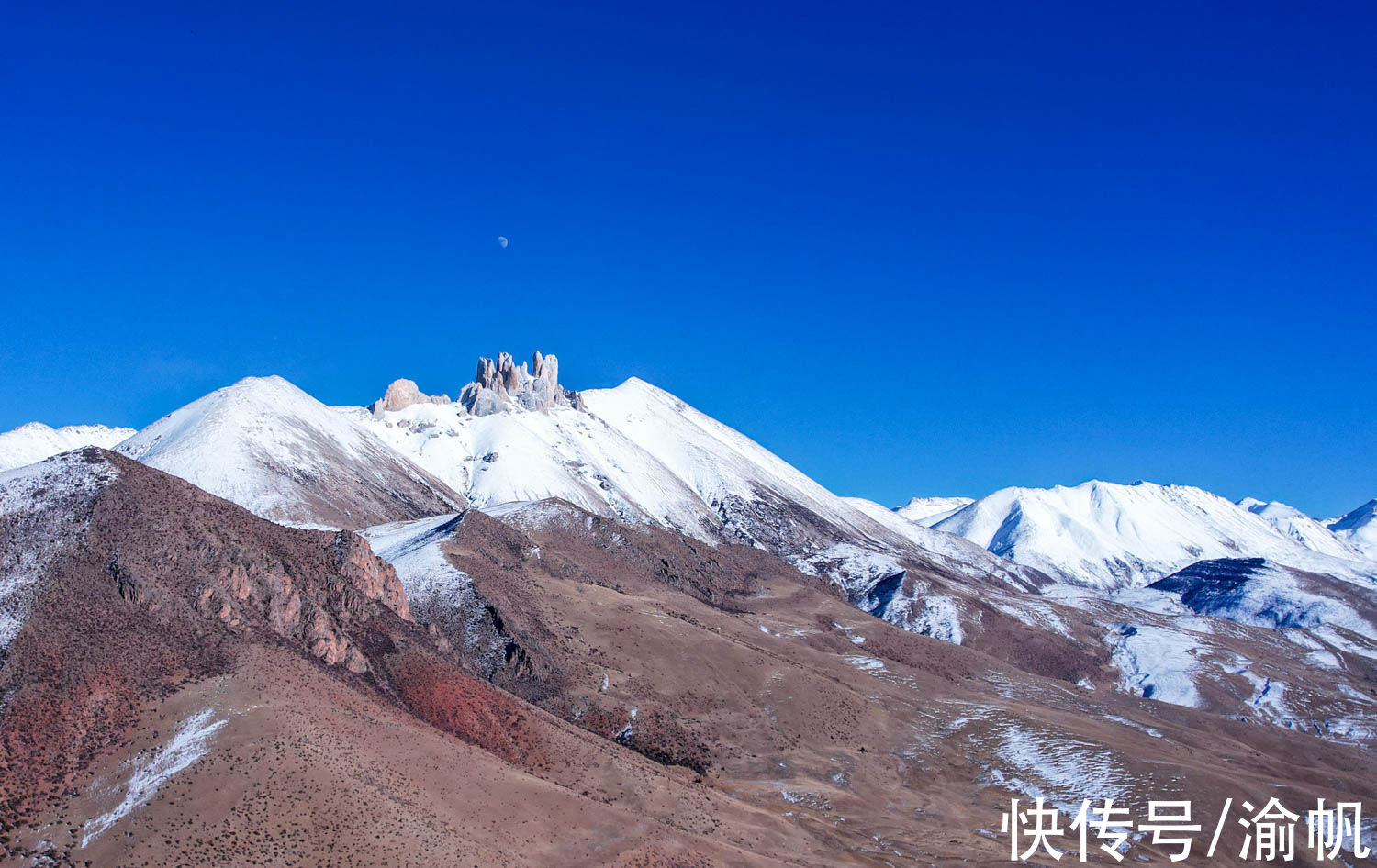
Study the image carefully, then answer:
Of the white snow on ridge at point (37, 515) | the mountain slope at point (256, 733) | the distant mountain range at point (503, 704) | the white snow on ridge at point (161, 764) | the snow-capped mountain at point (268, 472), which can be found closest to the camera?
the white snow on ridge at point (161, 764)

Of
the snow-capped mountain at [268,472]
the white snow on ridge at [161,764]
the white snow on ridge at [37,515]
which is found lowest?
the white snow on ridge at [161,764]

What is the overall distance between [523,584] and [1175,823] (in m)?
65.0

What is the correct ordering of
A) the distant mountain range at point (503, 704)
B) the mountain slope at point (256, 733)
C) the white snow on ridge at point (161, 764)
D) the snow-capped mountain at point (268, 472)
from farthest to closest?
the snow-capped mountain at point (268, 472), the distant mountain range at point (503, 704), the mountain slope at point (256, 733), the white snow on ridge at point (161, 764)

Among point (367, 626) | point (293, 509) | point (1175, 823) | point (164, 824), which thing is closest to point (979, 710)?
point (1175, 823)

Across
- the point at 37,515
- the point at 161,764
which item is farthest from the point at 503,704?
the point at 37,515

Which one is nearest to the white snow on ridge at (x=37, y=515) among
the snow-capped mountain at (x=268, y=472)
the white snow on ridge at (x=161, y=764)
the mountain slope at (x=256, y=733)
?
the mountain slope at (x=256, y=733)

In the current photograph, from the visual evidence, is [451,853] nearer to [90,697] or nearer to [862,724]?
[90,697]

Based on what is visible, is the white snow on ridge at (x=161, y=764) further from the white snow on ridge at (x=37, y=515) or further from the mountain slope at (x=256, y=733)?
the white snow on ridge at (x=37, y=515)

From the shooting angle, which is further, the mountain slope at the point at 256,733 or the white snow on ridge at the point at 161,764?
the mountain slope at the point at 256,733

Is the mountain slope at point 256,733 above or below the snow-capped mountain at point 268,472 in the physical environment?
below

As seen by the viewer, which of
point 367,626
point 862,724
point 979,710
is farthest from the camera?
point 979,710

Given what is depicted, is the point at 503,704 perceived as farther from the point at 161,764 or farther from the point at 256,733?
the point at 161,764

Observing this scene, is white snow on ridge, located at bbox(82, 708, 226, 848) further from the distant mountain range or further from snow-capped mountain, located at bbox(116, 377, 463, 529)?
snow-capped mountain, located at bbox(116, 377, 463, 529)

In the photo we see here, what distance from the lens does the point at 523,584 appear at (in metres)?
101
